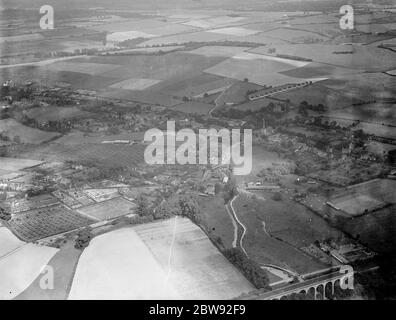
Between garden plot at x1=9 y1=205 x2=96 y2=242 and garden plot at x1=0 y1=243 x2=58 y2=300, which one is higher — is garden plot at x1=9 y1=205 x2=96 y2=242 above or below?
above

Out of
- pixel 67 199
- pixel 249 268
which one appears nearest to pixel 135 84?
pixel 67 199

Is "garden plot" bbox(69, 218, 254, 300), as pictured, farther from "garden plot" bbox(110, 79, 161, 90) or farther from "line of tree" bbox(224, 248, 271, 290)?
"garden plot" bbox(110, 79, 161, 90)

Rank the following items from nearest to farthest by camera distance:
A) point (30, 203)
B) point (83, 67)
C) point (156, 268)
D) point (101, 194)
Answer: point (156, 268) → point (30, 203) → point (101, 194) → point (83, 67)

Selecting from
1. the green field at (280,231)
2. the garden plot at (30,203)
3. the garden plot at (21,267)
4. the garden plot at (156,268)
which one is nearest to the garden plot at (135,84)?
the garden plot at (30,203)

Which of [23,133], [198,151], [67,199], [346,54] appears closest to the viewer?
[67,199]

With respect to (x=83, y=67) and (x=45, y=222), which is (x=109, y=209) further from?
(x=83, y=67)
